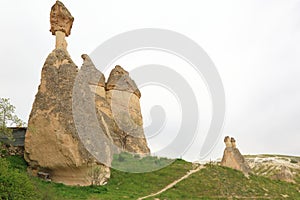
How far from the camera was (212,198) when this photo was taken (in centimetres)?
2325

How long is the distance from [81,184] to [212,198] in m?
8.77

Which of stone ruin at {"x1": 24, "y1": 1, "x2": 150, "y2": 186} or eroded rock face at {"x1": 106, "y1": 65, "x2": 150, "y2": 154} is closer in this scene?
stone ruin at {"x1": 24, "y1": 1, "x2": 150, "y2": 186}

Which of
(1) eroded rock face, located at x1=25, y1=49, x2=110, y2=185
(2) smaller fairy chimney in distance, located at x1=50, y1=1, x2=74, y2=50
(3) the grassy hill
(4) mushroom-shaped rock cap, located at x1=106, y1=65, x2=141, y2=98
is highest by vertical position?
(2) smaller fairy chimney in distance, located at x1=50, y1=1, x2=74, y2=50

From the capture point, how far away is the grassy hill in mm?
20750

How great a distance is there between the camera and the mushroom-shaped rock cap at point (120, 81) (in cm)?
3916

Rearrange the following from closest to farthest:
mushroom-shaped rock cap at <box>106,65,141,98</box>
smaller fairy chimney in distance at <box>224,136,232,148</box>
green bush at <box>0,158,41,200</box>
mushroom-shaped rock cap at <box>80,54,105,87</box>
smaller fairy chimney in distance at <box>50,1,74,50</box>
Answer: green bush at <box>0,158,41,200</box>, smaller fairy chimney in distance at <box>50,1,74,50</box>, mushroom-shaped rock cap at <box>80,54,105,87</box>, smaller fairy chimney in distance at <box>224,136,232,148</box>, mushroom-shaped rock cap at <box>106,65,141,98</box>

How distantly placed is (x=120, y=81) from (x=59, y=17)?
Answer: 12.3 metres

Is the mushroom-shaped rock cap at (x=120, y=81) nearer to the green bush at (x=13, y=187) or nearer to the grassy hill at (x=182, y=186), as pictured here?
the grassy hill at (x=182, y=186)

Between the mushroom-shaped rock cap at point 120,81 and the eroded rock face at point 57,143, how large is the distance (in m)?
14.6

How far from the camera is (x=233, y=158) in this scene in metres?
36.7

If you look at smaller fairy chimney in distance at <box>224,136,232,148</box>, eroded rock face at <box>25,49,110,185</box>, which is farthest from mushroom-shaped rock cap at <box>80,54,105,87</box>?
smaller fairy chimney in distance at <box>224,136,232,148</box>

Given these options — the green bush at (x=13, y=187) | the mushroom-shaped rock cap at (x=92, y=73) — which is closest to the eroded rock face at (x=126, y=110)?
the mushroom-shaped rock cap at (x=92, y=73)

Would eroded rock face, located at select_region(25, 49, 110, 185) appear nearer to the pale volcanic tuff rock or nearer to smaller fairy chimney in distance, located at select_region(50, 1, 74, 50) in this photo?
A: smaller fairy chimney in distance, located at select_region(50, 1, 74, 50)

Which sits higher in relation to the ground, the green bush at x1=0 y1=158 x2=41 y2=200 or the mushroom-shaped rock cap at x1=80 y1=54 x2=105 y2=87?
the mushroom-shaped rock cap at x1=80 y1=54 x2=105 y2=87
